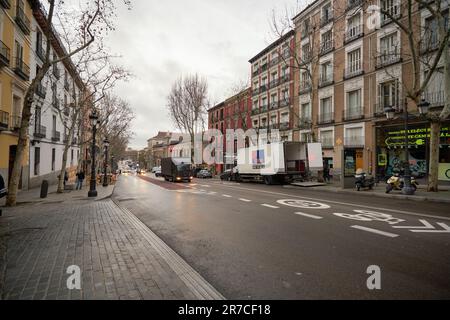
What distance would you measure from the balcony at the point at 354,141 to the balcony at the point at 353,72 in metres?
5.70

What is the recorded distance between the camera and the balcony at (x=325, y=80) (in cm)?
2637

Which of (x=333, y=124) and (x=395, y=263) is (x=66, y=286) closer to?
(x=395, y=263)

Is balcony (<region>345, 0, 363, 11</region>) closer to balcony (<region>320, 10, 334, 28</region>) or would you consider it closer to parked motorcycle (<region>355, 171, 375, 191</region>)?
balcony (<region>320, 10, 334, 28</region>)

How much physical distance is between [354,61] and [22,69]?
27107 millimetres

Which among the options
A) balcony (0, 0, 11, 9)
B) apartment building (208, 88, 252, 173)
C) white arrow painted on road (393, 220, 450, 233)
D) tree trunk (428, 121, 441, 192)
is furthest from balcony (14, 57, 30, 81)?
apartment building (208, 88, 252, 173)

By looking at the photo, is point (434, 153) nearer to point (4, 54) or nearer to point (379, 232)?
point (379, 232)

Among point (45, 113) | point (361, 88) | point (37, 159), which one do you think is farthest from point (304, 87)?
point (37, 159)

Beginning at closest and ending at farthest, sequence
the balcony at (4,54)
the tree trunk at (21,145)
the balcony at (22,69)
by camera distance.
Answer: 1. the tree trunk at (21,145)
2. the balcony at (4,54)
3. the balcony at (22,69)

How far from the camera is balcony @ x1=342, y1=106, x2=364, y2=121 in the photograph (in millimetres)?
22906

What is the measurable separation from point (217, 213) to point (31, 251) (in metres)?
5.00

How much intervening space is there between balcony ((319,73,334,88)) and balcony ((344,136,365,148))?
6258 millimetres

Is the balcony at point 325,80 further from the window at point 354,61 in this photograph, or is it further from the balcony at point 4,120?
the balcony at point 4,120

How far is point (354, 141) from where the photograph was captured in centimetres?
2344

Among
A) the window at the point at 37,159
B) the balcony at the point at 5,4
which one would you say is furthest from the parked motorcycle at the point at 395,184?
the window at the point at 37,159
